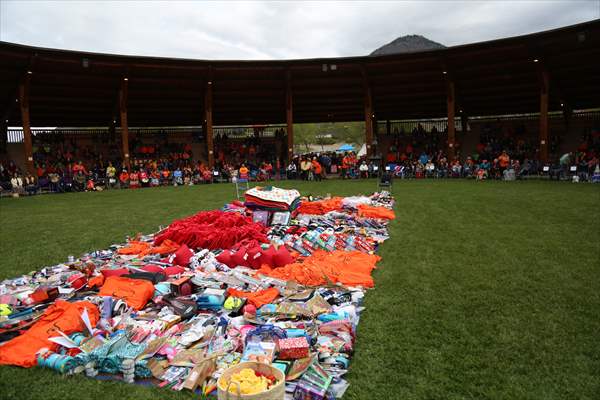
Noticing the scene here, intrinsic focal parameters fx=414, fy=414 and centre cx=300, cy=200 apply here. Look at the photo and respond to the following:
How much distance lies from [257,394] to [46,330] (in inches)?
99.4

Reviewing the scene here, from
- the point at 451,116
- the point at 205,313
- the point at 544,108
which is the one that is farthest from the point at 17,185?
the point at 544,108

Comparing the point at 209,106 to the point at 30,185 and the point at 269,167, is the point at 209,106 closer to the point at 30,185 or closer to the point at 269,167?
the point at 269,167

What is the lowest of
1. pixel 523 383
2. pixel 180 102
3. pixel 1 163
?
pixel 523 383

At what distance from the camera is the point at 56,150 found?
84.5ft

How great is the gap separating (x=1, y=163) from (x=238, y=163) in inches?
537

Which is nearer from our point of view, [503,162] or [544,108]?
[503,162]

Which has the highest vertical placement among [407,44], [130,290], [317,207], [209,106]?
[407,44]

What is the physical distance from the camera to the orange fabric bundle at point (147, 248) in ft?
23.0

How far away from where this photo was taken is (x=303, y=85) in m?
25.4

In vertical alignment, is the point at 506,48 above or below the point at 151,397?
above

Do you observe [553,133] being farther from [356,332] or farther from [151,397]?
[151,397]

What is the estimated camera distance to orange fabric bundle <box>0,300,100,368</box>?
12.1 feet

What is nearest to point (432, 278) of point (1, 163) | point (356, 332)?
point (356, 332)

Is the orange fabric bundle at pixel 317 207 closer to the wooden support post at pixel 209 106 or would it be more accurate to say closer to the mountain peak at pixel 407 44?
the wooden support post at pixel 209 106
